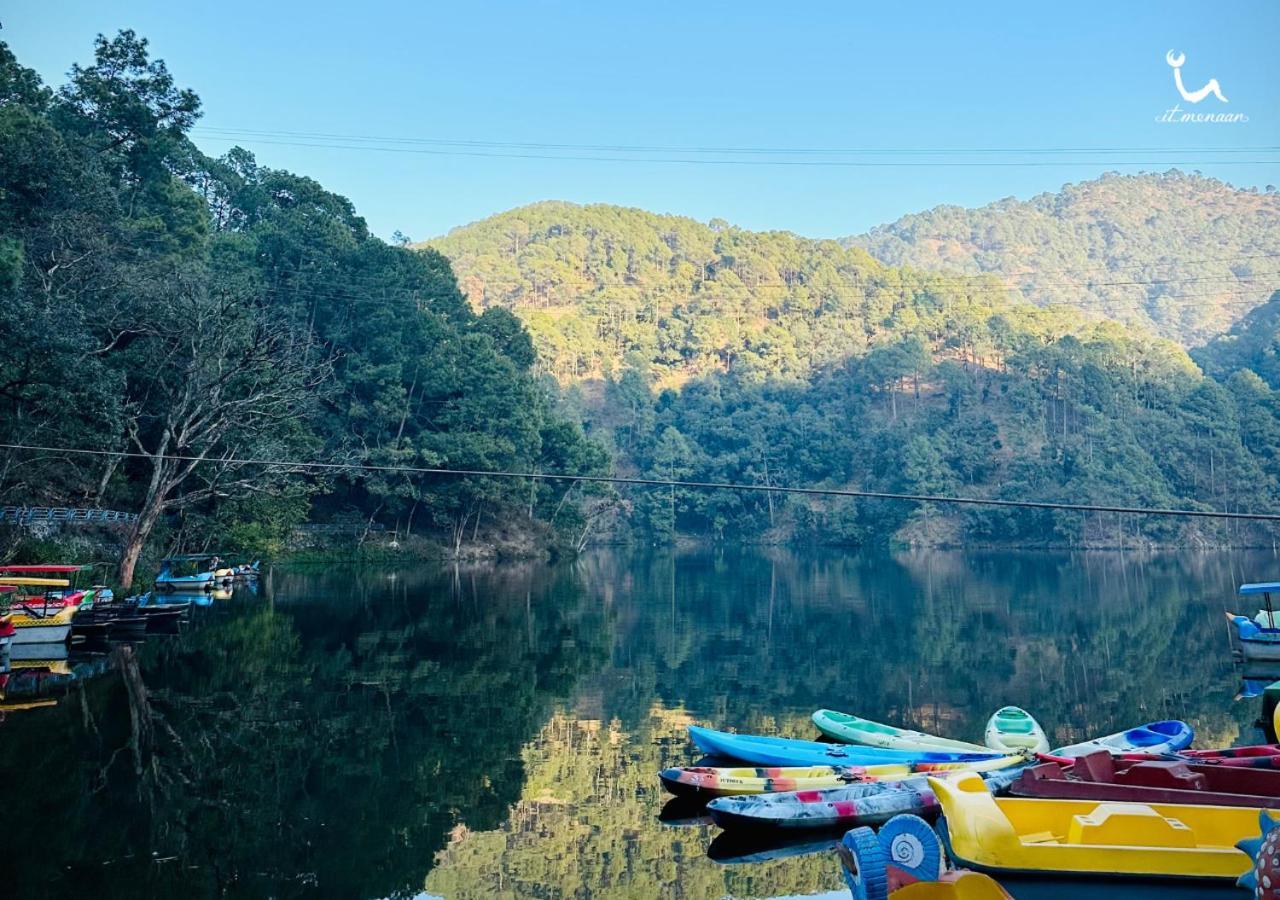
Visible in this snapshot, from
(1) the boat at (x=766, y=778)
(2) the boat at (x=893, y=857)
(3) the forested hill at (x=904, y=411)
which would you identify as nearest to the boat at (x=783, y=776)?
(1) the boat at (x=766, y=778)

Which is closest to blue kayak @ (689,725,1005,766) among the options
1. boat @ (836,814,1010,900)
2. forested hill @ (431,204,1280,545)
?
boat @ (836,814,1010,900)

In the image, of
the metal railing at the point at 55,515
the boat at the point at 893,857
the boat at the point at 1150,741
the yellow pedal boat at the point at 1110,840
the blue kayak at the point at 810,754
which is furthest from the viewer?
the metal railing at the point at 55,515

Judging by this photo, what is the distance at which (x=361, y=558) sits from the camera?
48.3 metres

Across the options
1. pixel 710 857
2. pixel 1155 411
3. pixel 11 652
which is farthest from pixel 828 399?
pixel 710 857

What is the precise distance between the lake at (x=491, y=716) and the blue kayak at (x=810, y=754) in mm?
923

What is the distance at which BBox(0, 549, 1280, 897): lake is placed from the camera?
32.1 feet

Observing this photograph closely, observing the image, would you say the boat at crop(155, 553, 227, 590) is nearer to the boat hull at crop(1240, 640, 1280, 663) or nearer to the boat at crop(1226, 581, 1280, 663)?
the boat at crop(1226, 581, 1280, 663)

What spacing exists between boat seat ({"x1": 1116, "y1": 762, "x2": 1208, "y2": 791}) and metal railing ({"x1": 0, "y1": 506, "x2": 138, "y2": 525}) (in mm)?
24208

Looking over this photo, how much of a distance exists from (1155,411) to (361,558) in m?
61.3

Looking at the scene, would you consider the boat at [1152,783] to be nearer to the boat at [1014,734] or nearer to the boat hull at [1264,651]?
the boat at [1014,734]

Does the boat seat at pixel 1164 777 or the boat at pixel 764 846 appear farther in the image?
the boat at pixel 764 846

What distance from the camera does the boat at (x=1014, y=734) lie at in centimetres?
1277

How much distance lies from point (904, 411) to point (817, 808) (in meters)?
83.4

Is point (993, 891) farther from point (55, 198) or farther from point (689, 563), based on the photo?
point (689, 563)
